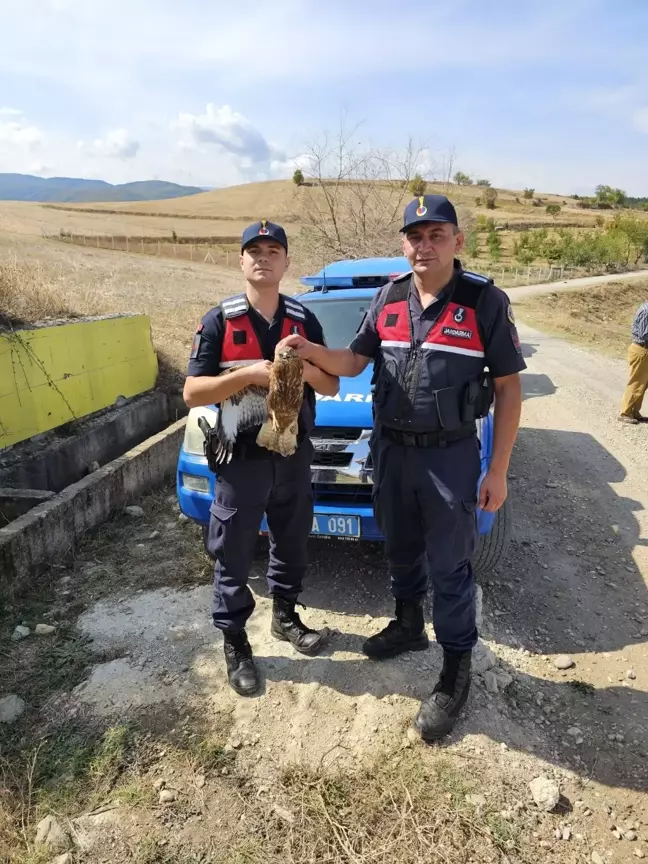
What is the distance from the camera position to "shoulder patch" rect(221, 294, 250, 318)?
2377mm

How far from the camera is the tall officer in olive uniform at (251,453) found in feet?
7.71

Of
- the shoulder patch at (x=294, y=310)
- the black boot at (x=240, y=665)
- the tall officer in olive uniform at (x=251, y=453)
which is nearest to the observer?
the tall officer in olive uniform at (x=251, y=453)

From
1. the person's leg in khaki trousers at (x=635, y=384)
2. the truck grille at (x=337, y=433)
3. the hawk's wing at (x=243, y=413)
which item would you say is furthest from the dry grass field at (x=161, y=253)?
the person's leg in khaki trousers at (x=635, y=384)

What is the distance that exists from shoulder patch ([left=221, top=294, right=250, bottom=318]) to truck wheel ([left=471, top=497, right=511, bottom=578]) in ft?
6.22

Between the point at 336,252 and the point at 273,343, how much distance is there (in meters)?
13.3

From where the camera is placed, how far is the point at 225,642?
2.72 meters

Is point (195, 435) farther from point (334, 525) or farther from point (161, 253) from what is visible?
point (161, 253)

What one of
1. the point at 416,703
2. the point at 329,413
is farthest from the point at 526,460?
the point at 416,703

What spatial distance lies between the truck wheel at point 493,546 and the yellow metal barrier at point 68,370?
367 cm

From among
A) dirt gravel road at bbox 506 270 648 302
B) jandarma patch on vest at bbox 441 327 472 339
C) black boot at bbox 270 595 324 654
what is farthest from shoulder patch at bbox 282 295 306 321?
dirt gravel road at bbox 506 270 648 302

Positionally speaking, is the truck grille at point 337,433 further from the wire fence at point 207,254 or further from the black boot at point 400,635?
the wire fence at point 207,254

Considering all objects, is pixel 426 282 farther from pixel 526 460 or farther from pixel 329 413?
pixel 526 460

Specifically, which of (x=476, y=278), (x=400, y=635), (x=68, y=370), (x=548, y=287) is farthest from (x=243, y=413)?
(x=548, y=287)

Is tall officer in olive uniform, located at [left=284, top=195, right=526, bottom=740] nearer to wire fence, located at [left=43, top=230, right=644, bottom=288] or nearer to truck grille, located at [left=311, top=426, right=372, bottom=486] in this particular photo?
truck grille, located at [left=311, top=426, right=372, bottom=486]
